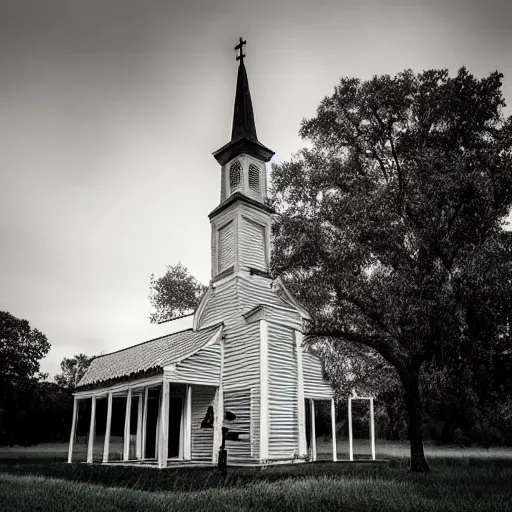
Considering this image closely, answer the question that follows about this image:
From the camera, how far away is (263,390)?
1644 cm

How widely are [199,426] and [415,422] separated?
25.7 ft

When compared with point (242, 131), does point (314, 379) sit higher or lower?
lower

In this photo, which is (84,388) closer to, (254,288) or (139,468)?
(139,468)

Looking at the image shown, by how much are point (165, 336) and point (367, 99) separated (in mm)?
12968

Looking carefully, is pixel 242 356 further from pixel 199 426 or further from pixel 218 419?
pixel 199 426

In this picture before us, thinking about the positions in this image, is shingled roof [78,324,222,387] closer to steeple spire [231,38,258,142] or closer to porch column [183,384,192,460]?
porch column [183,384,192,460]

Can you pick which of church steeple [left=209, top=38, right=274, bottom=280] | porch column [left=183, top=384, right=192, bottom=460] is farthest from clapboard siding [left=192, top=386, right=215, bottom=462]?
church steeple [left=209, top=38, right=274, bottom=280]

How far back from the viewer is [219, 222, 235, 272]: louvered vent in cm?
2048

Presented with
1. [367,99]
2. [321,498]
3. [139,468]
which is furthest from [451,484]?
[367,99]

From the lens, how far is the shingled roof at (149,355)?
1750cm

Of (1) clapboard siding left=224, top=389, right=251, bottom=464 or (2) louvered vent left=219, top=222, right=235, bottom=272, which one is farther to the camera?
Result: (2) louvered vent left=219, top=222, right=235, bottom=272

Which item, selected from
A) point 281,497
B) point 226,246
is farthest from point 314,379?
point 281,497

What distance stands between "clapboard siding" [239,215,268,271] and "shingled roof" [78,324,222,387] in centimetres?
307

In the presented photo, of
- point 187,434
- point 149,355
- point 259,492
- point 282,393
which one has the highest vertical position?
point 149,355
